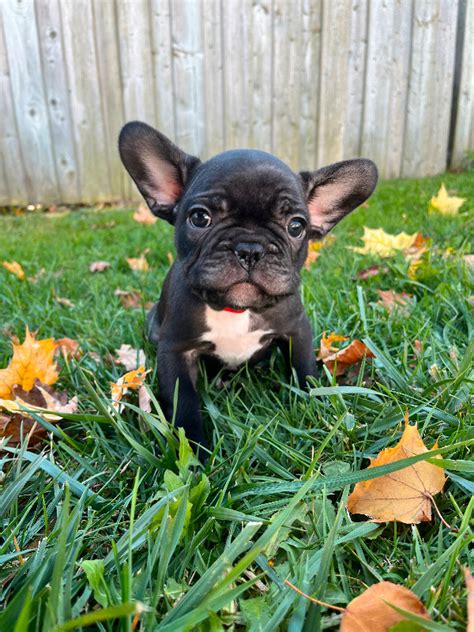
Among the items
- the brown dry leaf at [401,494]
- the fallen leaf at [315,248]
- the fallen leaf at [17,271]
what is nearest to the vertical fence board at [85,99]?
the fallen leaf at [17,271]

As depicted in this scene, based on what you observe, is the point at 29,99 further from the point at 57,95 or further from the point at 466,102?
the point at 466,102

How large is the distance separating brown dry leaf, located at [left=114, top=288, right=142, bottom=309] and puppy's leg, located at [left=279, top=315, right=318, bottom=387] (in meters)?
1.39

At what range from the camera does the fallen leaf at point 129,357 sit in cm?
218

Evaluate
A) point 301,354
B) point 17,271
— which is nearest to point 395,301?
point 301,354

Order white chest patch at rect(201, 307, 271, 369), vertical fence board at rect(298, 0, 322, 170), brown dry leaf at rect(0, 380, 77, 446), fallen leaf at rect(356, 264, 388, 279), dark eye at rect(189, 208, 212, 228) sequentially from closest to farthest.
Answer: brown dry leaf at rect(0, 380, 77, 446), dark eye at rect(189, 208, 212, 228), white chest patch at rect(201, 307, 271, 369), fallen leaf at rect(356, 264, 388, 279), vertical fence board at rect(298, 0, 322, 170)

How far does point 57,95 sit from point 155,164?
4533 millimetres

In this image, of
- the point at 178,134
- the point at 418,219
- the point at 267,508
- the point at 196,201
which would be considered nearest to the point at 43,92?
the point at 178,134

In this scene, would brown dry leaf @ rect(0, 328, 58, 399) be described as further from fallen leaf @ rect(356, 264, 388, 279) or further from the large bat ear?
fallen leaf @ rect(356, 264, 388, 279)

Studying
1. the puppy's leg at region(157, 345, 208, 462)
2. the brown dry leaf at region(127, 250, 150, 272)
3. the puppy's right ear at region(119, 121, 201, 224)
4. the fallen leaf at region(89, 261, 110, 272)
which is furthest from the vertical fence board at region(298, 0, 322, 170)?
the puppy's leg at region(157, 345, 208, 462)

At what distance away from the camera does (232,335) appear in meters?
2.03

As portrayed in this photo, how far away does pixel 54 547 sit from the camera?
1.09 meters

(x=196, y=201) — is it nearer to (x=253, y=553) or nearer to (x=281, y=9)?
(x=253, y=553)

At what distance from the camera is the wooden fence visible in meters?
5.79

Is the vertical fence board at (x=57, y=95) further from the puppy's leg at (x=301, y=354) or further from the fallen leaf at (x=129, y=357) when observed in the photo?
the puppy's leg at (x=301, y=354)
